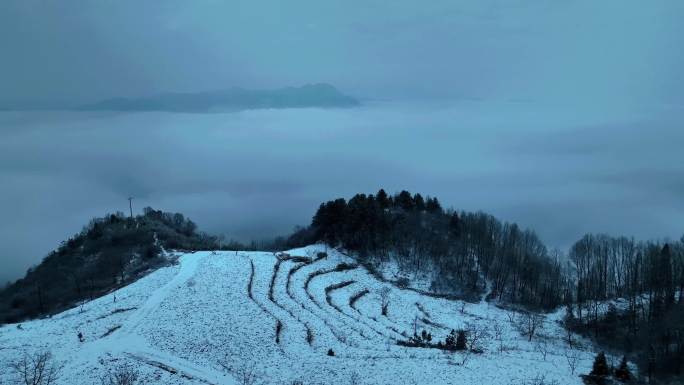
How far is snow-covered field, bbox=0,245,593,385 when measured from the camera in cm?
3972

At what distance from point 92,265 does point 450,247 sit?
181ft

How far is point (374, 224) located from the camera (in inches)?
3497

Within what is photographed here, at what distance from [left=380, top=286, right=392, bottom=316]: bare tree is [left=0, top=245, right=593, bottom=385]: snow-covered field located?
66cm

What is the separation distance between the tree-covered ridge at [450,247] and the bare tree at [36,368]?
172 feet

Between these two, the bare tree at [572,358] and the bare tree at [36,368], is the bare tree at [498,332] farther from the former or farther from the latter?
the bare tree at [36,368]

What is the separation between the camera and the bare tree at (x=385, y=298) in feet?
212

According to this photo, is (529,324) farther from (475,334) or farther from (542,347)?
(475,334)

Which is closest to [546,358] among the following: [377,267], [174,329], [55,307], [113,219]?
[174,329]

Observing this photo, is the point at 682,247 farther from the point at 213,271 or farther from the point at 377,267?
the point at 213,271

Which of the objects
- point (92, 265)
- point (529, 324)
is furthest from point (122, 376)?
point (92, 265)

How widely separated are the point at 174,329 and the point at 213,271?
19.1 meters

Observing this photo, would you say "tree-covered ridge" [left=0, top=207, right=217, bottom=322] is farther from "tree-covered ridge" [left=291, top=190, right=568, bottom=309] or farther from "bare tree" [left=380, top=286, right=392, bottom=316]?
"bare tree" [left=380, top=286, right=392, bottom=316]

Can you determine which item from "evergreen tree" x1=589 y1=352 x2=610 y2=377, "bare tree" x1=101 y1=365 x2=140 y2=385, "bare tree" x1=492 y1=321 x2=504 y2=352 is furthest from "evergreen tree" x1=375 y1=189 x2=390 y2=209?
"bare tree" x1=101 y1=365 x2=140 y2=385

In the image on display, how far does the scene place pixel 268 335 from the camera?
4759cm
